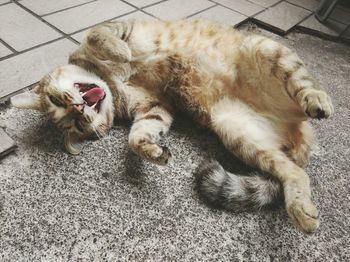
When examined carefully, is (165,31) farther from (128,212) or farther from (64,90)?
(128,212)

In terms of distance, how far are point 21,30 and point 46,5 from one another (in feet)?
1.18

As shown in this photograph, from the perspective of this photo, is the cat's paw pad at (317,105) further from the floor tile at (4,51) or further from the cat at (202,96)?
the floor tile at (4,51)

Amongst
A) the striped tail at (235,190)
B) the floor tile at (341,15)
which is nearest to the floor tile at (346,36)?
the floor tile at (341,15)

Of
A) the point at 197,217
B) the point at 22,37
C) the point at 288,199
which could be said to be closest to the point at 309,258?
the point at 288,199

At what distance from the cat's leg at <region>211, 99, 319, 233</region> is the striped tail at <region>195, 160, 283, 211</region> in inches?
1.0

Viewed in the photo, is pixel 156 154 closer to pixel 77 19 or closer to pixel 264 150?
pixel 264 150

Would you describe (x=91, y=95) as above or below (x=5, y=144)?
above

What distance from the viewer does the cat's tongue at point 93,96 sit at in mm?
1400

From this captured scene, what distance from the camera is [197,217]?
3.87 feet

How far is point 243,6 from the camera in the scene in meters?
2.53

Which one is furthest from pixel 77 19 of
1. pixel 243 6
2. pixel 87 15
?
pixel 243 6

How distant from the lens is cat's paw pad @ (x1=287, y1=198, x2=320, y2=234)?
3.49ft

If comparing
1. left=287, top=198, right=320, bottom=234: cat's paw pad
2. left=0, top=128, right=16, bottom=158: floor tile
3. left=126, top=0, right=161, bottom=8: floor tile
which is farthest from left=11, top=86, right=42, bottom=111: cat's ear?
left=126, top=0, right=161, bottom=8: floor tile

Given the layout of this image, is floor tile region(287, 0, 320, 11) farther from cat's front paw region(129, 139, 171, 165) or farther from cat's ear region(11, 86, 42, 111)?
cat's ear region(11, 86, 42, 111)
